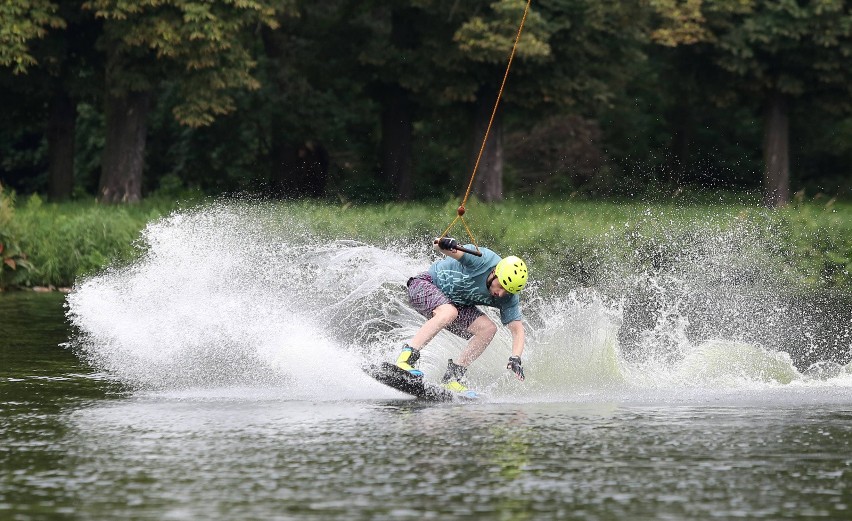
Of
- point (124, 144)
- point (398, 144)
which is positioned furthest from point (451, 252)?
point (398, 144)

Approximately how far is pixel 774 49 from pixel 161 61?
13054mm

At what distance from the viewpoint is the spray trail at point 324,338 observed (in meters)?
14.7

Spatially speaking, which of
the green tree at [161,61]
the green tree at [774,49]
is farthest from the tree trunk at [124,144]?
the green tree at [774,49]

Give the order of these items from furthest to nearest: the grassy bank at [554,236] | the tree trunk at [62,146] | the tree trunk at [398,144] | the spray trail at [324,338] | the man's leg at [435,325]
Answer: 1. the tree trunk at [398,144]
2. the tree trunk at [62,146]
3. the grassy bank at [554,236]
4. the spray trail at [324,338]
5. the man's leg at [435,325]

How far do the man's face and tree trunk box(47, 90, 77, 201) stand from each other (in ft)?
89.5

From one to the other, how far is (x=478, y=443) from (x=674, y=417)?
1979 millimetres

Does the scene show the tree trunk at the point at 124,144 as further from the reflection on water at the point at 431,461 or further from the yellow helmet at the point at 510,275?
the reflection on water at the point at 431,461

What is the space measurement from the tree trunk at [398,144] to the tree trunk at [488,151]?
2508 millimetres

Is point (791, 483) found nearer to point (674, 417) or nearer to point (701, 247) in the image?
point (674, 417)

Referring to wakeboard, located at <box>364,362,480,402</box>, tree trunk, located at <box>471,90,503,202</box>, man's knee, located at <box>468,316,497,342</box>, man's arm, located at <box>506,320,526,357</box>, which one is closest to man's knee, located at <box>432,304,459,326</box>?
man's knee, located at <box>468,316,497,342</box>

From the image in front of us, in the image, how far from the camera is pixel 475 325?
1444 centimetres

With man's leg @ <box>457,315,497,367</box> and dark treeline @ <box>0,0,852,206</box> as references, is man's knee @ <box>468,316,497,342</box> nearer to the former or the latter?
man's leg @ <box>457,315,497,367</box>

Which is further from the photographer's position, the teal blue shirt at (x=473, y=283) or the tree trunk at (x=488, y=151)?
the tree trunk at (x=488, y=151)

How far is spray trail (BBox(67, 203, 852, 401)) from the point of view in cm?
1470
